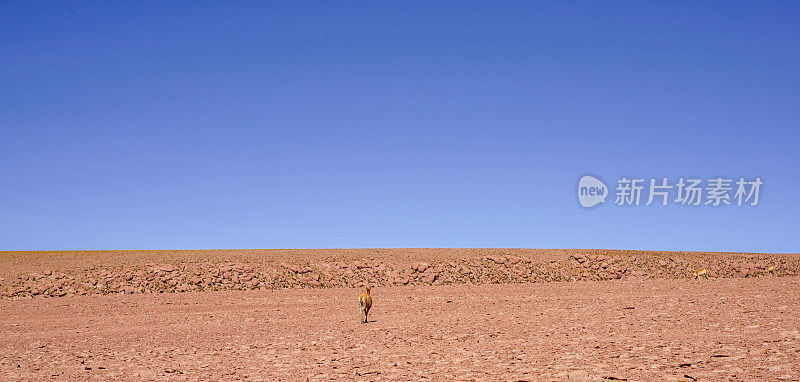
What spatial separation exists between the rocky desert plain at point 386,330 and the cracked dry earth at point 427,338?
0.06 m

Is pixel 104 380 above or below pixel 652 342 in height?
below

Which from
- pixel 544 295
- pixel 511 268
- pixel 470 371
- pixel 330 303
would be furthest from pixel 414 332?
pixel 511 268

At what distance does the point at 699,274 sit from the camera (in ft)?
135

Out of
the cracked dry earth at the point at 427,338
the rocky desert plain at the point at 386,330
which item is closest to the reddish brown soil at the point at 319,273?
the rocky desert plain at the point at 386,330

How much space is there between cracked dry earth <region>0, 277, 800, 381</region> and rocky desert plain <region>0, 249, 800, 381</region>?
0.06 m

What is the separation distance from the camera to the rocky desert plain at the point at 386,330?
12.1 meters

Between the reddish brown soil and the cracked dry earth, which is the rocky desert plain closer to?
the cracked dry earth

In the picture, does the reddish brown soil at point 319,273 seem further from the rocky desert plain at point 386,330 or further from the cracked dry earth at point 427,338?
the cracked dry earth at point 427,338

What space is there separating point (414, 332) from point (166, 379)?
24.6ft

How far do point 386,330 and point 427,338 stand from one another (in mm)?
2221

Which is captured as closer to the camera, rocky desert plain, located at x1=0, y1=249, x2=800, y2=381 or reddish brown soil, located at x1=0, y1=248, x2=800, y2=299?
rocky desert plain, located at x1=0, y1=249, x2=800, y2=381

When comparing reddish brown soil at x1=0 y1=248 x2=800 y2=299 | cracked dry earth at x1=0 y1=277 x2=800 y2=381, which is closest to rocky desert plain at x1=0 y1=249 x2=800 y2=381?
cracked dry earth at x1=0 y1=277 x2=800 y2=381

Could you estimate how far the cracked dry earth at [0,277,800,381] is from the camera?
1195cm

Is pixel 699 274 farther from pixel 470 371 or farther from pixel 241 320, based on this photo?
pixel 470 371
